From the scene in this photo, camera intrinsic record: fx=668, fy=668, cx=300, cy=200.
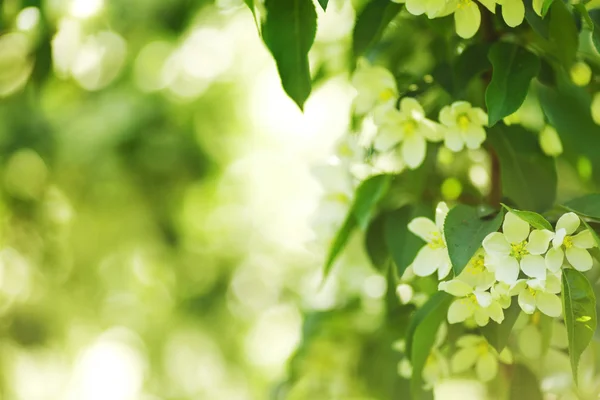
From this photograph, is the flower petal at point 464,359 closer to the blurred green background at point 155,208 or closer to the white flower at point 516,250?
the white flower at point 516,250

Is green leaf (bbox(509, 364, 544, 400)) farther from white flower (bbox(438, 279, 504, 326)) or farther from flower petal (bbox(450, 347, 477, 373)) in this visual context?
white flower (bbox(438, 279, 504, 326))

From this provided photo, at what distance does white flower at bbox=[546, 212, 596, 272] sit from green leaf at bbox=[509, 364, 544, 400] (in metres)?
0.26

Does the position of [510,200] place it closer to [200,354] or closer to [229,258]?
[229,258]

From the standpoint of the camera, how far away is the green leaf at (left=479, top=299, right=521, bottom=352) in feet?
1.90

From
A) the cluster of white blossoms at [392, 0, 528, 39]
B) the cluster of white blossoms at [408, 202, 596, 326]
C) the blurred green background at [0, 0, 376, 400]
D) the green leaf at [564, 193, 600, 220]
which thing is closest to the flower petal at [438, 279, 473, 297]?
the cluster of white blossoms at [408, 202, 596, 326]

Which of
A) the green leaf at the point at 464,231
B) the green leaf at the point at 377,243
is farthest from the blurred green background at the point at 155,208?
the green leaf at the point at 464,231

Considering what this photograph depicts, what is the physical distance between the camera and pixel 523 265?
530 mm

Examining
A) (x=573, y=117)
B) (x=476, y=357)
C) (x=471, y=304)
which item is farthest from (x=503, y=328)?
(x=573, y=117)

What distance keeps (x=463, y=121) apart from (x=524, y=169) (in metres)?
0.08

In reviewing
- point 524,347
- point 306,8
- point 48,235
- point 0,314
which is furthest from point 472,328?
point 0,314

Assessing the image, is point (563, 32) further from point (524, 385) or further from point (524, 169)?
point (524, 385)

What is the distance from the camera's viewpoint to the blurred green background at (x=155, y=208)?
63.6 inches

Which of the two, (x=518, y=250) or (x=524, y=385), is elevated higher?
(x=518, y=250)

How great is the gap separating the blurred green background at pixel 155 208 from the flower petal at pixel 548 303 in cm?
69
